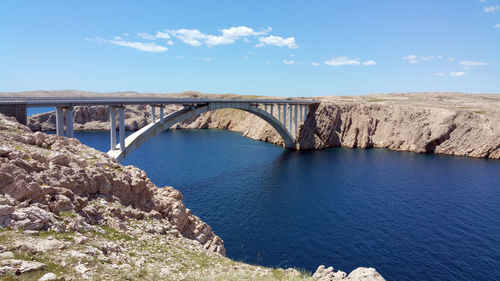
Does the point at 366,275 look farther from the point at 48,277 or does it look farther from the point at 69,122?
the point at 69,122

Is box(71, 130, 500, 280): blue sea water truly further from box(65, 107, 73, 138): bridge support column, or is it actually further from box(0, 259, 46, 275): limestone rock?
box(0, 259, 46, 275): limestone rock

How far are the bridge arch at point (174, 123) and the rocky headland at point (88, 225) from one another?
2138 centimetres

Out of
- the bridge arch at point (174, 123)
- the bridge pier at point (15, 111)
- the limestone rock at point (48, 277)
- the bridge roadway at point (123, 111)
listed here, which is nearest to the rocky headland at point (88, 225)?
the limestone rock at point (48, 277)

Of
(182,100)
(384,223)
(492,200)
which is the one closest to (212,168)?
(182,100)

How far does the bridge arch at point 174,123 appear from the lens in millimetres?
41344

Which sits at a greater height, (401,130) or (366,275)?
(401,130)

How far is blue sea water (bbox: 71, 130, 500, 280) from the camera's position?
2544cm

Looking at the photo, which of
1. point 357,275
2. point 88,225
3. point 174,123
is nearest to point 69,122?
point 174,123

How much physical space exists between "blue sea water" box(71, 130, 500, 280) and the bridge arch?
6858 mm

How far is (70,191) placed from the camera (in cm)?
1398

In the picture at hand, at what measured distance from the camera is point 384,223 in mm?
32125

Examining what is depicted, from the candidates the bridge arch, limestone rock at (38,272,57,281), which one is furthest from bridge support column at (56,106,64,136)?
limestone rock at (38,272,57,281)

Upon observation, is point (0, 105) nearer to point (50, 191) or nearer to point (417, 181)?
point (50, 191)

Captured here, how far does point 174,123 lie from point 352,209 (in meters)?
32.4
